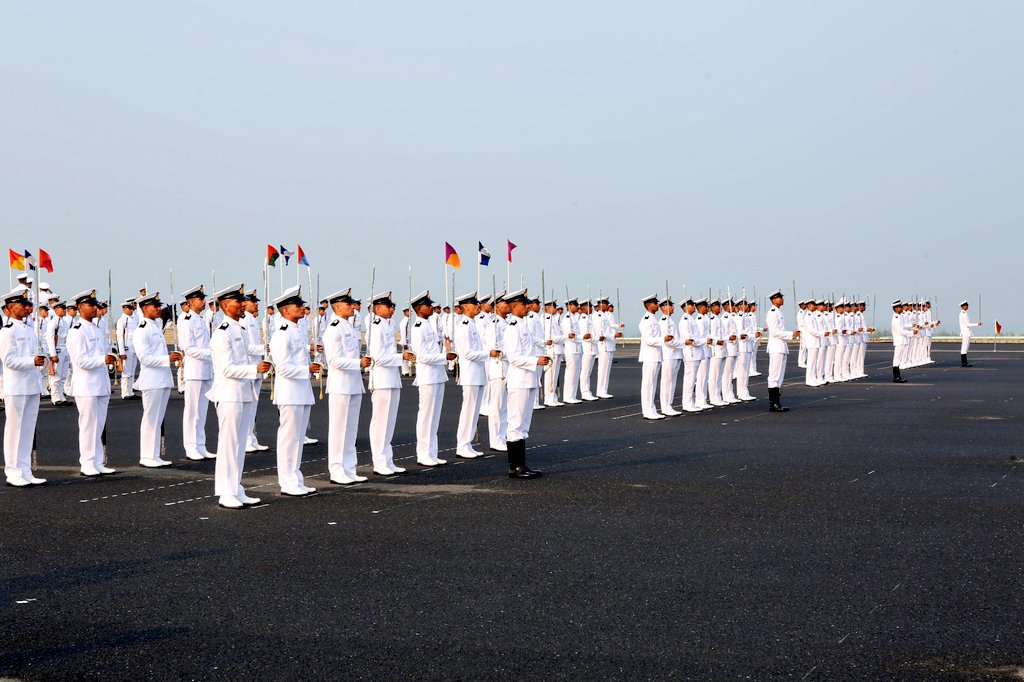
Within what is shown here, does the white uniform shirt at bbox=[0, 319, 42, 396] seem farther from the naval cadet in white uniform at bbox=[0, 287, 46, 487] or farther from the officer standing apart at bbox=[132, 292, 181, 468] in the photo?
the officer standing apart at bbox=[132, 292, 181, 468]

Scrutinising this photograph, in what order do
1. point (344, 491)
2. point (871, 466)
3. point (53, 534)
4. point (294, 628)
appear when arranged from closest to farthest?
1. point (294, 628)
2. point (53, 534)
3. point (344, 491)
4. point (871, 466)

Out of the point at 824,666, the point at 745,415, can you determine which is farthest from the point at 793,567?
the point at 745,415

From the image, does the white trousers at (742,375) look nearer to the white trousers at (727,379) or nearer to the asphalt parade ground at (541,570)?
the white trousers at (727,379)

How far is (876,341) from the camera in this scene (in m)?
65.7

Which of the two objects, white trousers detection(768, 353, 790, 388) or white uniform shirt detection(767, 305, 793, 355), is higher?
white uniform shirt detection(767, 305, 793, 355)

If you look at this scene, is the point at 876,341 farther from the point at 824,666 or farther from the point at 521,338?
the point at 824,666

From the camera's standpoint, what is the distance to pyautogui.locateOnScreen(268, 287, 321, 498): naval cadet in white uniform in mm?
11203

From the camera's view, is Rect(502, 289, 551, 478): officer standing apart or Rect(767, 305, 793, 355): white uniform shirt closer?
Rect(502, 289, 551, 478): officer standing apart

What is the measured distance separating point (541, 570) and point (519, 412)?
520cm

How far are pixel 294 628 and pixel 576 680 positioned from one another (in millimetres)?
1773

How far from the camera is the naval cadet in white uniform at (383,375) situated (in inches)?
504

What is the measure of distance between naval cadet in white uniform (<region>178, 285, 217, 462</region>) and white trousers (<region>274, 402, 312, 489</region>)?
3.24 m

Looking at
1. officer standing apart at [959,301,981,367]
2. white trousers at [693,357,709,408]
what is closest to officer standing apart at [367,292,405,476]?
white trousers at [693,357,709,408]

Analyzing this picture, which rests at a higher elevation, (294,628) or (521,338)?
(521,338)
